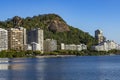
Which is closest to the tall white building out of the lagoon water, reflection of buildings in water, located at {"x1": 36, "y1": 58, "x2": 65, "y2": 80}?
the lagoon water

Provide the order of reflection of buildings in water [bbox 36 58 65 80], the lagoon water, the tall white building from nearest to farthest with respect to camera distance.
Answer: reflection of buildings in water [bbox 36 58 65 80] → the lagoon water → the tall white building

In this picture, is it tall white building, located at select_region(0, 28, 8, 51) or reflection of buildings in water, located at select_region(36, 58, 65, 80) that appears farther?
tall white building, located at select_region(0, 28, 8, 51)

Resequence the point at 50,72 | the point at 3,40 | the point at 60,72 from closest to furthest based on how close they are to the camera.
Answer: the point at 50,72 → the point at 60,72 → the point at 3,40

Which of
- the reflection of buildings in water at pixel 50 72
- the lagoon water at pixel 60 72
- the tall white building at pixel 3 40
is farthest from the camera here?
the tall white building at pixel 3 40

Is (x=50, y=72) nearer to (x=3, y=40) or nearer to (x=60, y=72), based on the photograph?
(x=60, y=72)

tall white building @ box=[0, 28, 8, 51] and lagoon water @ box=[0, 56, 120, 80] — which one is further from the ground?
tall white building @ box=[0, 28, 8, 51]

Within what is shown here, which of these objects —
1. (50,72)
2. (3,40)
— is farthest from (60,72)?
(3,40)

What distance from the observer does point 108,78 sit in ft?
159

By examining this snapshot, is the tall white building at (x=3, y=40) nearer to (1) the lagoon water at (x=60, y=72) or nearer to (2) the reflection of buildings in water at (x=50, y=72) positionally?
(1) the lagoon water at (x=60, y=72)

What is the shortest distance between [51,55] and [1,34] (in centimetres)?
2673

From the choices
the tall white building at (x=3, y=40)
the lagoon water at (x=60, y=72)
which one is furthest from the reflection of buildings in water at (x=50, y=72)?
the tall white building at (x=3, y=40)

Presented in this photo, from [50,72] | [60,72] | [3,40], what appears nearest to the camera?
[50,72]

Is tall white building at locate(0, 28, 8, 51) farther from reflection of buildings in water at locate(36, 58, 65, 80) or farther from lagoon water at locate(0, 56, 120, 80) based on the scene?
reflection of buildings in water at locate(36, 58, 65, 80)

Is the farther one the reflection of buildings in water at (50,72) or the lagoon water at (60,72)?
the lagoon water at (60,72)
